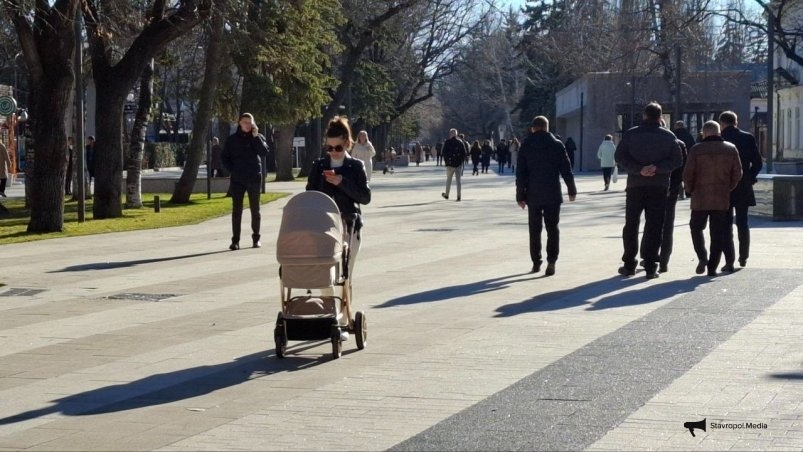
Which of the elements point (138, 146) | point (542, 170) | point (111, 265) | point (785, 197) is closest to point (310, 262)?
point (542, 170)

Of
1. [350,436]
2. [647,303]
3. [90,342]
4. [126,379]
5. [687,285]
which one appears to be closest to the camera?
[350,436]

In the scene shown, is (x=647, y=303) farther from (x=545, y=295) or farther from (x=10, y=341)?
(x=10, y=341)

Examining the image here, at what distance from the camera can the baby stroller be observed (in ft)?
31.5

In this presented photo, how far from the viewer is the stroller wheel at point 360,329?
9.97 m

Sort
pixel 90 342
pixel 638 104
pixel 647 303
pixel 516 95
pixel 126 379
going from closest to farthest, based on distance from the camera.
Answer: pixel 126 379 < pixel 90 342 < pixel 647 303 < pixel 638 104 < pixel 516 95

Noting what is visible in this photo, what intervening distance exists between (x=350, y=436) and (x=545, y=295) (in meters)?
6.63

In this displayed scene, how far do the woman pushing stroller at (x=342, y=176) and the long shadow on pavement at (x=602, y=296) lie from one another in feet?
6.72

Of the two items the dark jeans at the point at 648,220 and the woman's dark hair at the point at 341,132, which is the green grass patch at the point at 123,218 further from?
the woman's dark hair at the point at 341,132

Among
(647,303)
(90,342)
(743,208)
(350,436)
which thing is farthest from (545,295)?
(350,436)

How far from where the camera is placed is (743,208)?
16.1 meters

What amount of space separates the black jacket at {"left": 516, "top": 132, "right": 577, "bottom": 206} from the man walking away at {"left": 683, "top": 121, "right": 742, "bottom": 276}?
4.62 feet

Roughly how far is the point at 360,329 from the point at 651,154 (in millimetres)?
5974

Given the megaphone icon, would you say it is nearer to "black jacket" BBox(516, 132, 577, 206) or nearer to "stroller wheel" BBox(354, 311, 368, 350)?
"stroller wheel" BBox(354, 311, 368, 350)

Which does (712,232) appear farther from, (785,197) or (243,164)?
(785,197)
